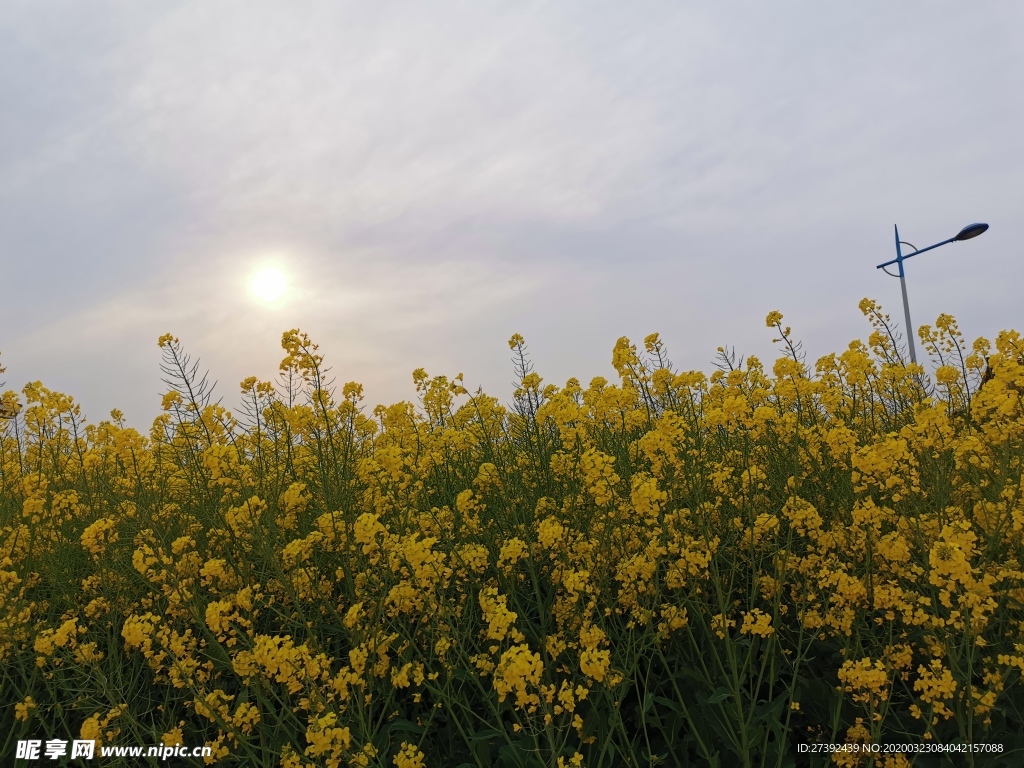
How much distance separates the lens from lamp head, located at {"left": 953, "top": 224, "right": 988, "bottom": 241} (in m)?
14.4

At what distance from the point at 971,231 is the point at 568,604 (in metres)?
16.6

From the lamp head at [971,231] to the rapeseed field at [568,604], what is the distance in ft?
42.7

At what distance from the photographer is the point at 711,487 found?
3652 mm

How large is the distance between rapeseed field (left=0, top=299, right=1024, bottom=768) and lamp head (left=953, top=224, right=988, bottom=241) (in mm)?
13024

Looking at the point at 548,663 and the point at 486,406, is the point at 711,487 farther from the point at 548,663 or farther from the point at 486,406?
the point at 486,406

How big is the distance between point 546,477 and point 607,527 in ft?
4.27

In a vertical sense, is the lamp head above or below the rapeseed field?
above

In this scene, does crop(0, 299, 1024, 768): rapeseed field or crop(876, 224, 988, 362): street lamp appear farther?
crop(876, 224, 988, 362): street lamp

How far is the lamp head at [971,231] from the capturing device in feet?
47.2

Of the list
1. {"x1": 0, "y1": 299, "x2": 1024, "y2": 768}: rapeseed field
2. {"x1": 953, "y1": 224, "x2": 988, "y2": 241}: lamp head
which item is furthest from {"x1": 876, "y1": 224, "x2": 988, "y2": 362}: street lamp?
{"x1": 0, "y1": 299, "x2": 1024, "y2": 768}: rapeseed field
